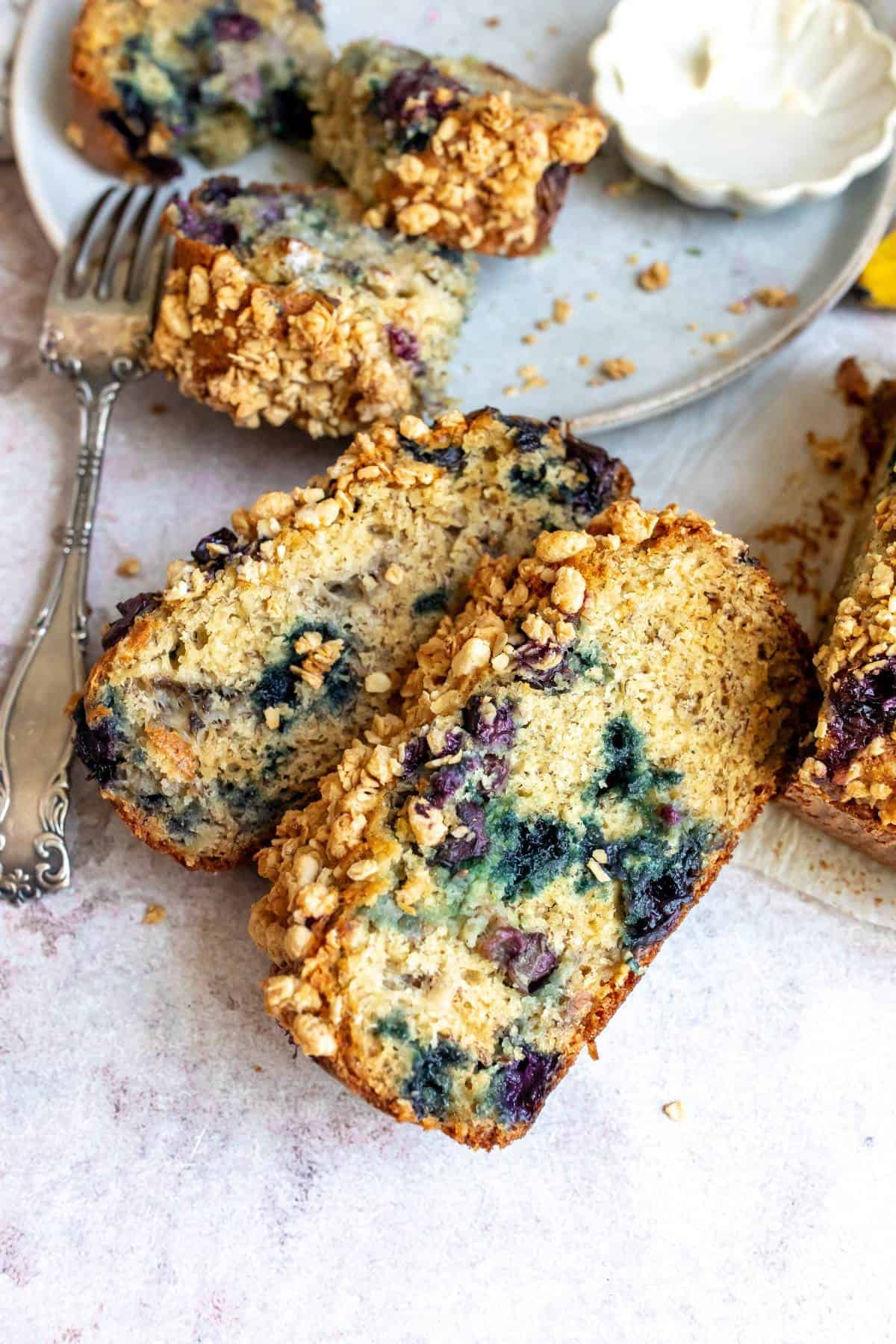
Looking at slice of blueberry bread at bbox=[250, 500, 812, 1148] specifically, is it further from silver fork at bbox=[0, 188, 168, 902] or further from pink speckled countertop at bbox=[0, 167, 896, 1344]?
silver fork at bbox=[0, 188, 168, 902]

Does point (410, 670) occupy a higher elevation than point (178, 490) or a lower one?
higher

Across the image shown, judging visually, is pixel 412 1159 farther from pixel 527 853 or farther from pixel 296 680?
pixel 296 680

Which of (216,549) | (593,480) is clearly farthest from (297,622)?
(593,480)

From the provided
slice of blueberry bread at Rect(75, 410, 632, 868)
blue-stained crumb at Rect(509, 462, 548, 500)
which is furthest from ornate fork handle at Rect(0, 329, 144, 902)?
blue-stained crumb at Rect(509, 462, 548, 500)

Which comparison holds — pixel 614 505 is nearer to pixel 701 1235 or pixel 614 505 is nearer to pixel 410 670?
pixel 410 670

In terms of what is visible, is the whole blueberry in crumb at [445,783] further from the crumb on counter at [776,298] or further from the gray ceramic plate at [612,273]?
the crumb on counter at [776,298]

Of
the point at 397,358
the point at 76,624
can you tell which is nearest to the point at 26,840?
the point at 76,624

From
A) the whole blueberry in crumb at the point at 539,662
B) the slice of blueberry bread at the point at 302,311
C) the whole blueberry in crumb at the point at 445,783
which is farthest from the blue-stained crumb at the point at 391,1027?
the slice of blueberry bread at the point at 302,311
